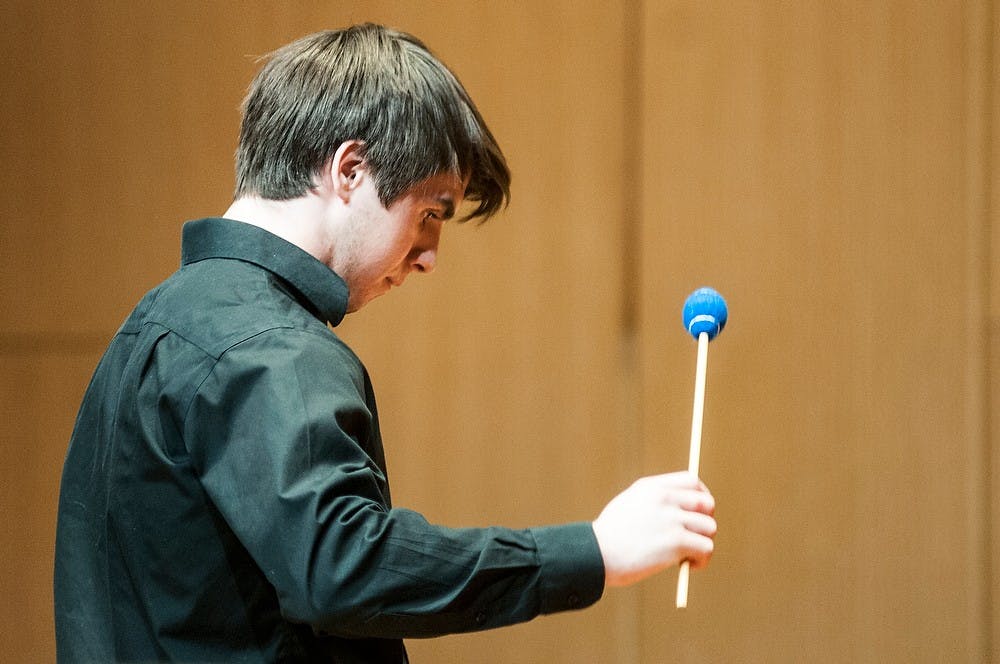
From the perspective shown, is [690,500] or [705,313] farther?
[705,313]

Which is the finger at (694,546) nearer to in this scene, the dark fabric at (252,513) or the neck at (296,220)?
the dark fabric at (252,513)

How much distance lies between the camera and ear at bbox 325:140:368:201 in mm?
1026

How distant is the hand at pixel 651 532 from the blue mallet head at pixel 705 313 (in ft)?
1.18

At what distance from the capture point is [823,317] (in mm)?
2248

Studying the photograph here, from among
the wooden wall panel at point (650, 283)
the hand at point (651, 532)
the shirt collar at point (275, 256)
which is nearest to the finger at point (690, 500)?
the hand at point (651, 532)

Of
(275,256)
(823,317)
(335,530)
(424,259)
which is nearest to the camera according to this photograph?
(335,530)

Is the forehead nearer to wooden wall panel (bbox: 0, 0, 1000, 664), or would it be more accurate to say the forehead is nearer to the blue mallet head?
the blue mallet head

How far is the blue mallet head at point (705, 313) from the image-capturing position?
46.3 inches

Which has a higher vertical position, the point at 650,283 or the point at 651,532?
the point at 650,283

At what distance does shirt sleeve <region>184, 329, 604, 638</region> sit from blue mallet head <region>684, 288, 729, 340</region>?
1.34 ft

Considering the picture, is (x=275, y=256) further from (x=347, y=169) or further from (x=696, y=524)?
(x=696, y=524)

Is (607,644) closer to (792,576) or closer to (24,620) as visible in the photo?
(792,576)

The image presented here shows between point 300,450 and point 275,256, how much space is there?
0.26 m

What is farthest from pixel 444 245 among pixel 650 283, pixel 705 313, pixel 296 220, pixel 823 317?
pixel 296 220
